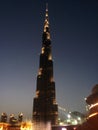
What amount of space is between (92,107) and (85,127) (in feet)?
22.3

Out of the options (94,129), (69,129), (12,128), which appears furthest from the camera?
(12,128)

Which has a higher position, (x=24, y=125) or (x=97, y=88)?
(x=97, y=88)

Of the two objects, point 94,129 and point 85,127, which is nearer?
point 94,129

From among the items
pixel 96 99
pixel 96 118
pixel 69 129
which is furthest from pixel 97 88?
pixel 69 129

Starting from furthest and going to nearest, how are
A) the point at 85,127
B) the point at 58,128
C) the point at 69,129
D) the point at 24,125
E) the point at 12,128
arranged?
1. the point at 12,128
2. the point at 58,128
3. the point at 24,125
4. the point at 69,129
5. the point at 85,127

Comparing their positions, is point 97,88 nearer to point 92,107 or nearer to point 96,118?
point 92,107

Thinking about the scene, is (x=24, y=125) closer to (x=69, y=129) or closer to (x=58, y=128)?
(x=69, y=129)

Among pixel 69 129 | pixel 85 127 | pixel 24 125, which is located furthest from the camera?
pixel 24 125

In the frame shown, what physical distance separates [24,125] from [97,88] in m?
46.9

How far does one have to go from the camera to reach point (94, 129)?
68.2m

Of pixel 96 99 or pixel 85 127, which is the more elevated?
pixel 96 99

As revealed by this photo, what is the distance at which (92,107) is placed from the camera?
7525 cm

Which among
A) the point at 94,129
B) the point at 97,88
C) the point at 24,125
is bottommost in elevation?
the point at 94,129

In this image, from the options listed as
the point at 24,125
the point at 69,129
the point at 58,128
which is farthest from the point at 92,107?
the point at 58,128
